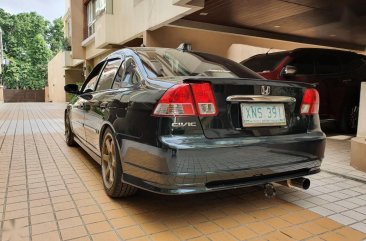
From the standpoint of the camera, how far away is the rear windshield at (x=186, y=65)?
9.89ft

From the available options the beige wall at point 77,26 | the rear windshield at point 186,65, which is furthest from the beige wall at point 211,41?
the beige wall at point 77,26

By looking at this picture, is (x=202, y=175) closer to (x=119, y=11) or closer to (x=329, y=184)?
(x=329, y=184)

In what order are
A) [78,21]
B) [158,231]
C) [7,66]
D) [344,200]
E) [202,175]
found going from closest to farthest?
[202,175] → [158,231] → [344,200] → [78,21] → [7,66]

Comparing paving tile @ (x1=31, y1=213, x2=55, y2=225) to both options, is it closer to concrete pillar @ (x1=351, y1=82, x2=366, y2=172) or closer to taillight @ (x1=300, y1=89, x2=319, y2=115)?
taillight @ (x1=300, y1=89, x2=319, y2=115)

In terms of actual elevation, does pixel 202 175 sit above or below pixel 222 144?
below

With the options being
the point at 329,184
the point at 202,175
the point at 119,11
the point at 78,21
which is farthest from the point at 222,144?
the point at 78,21

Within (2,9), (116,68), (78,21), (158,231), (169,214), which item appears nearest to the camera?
(158,231)

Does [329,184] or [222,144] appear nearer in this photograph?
[222,144]

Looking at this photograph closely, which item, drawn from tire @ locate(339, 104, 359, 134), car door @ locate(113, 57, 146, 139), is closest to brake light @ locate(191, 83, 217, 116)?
car door @ locate(113, 57, 146, 139)

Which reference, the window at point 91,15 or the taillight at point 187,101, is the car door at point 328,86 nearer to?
the taillight at point 187,101

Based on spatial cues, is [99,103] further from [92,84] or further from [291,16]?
[291,16]

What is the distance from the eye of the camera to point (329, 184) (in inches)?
152

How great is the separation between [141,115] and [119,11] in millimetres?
10923

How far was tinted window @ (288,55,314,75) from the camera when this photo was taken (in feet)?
22.2
